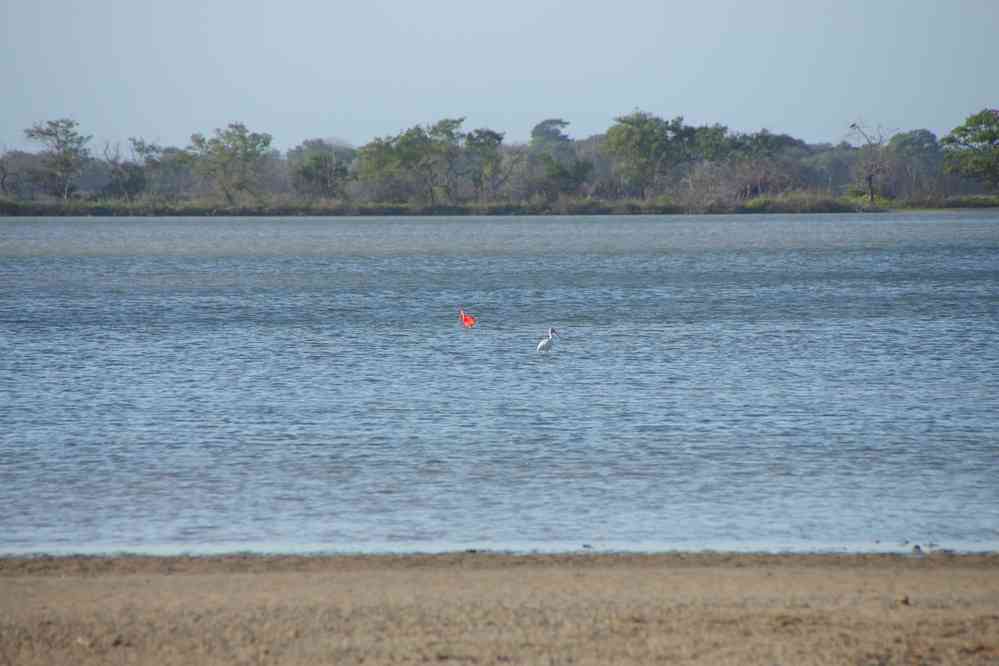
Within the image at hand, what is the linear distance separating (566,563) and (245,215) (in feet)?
352

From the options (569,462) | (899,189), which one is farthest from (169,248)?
(899,189)

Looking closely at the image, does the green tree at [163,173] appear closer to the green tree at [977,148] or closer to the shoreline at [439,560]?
the green tree at [977,148]

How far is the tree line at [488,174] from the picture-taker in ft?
356

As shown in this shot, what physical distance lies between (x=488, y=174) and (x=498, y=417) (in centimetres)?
9518

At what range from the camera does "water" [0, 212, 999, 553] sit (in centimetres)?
1012

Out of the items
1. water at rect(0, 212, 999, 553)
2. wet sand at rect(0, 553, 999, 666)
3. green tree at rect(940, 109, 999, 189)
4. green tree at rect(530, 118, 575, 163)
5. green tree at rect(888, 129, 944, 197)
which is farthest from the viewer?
green tree at rect(530, 118, 575, 163)

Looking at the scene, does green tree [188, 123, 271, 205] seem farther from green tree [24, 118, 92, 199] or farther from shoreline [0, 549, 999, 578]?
shoreline [0, 549, 999, 578]

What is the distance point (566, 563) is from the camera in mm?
8688

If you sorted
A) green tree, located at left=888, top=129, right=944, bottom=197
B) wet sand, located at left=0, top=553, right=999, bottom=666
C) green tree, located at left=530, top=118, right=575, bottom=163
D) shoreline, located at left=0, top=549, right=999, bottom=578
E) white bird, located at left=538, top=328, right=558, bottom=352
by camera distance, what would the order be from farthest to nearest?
1. green tree, located at left=530, top=118, right=575, bottom=163
2. green tree, located at left=888, top=129, right=944, bottom=197
3. white bird, located at left=538, top=328, right=558, bottom=352
4. shoreline, located at left=0, top=549, right=999, bottom=578
5. wet sand, located at left=0, top=553, right=999, bottom=666

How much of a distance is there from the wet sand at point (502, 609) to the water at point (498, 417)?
0.74 metres

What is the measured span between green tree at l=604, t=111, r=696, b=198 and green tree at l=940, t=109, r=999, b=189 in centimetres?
2115

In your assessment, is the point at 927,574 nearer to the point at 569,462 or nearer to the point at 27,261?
the point at 569,462

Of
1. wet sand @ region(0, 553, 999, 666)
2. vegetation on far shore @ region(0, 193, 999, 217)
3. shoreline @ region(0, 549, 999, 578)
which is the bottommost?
shoreline @ region(0, 549, 999, 578)

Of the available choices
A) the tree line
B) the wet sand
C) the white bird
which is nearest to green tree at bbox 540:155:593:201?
the tree line
